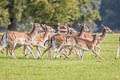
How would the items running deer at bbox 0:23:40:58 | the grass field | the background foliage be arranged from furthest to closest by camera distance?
the background foliage
running deer at bbox 0:23:40:58
the grass field

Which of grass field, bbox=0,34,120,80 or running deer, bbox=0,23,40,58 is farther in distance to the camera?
running deer, bbox=0,23,40,58

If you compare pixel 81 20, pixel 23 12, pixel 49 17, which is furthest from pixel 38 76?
pixel 81 20

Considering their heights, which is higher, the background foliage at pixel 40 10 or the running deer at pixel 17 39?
the running deer at pixel 17 39

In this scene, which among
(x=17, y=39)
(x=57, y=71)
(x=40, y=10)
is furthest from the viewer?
(x=40, y=10)

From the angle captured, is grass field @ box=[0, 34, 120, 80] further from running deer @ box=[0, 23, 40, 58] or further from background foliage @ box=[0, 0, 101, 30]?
background foliage @ box=[0, 0, 101, 30]

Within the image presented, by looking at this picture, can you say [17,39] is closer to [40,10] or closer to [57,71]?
[57,71]

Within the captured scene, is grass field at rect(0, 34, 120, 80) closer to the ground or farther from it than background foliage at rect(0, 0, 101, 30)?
farther from it

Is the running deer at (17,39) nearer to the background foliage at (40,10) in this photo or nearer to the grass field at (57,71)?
the grass field at (57,71)

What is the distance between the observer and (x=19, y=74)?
45.1ft

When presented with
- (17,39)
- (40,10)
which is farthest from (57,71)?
(40,10)

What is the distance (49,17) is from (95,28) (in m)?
28.6

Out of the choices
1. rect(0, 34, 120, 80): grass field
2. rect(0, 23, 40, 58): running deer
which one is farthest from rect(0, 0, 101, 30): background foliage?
rect(0, 34, 120, 80): grass field

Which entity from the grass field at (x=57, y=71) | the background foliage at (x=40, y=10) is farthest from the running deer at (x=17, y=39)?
the background foliage at (x=40, y=10)

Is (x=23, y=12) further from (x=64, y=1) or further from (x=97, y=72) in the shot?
(x=97, y=72)
